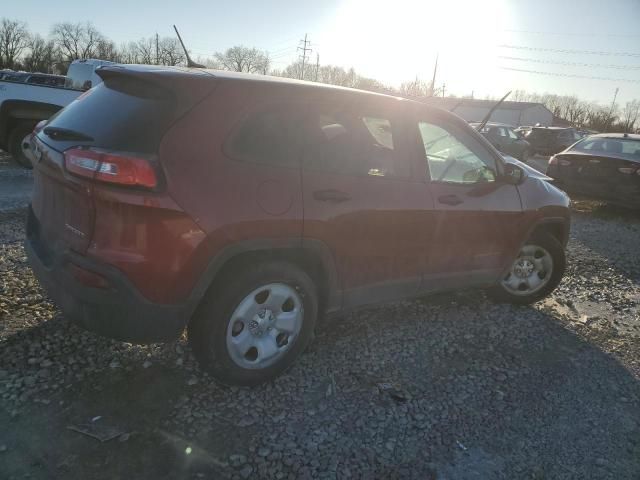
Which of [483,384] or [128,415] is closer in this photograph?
[128,415]

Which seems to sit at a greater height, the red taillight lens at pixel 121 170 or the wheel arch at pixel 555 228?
the red taillight lens at pixel 121 170

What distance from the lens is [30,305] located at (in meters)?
3.49

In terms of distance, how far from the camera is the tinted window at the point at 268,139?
2.51 metres

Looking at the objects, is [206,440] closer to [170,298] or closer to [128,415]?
[128,415]

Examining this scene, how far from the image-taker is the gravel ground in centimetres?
231

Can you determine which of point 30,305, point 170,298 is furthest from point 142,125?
point 30,305

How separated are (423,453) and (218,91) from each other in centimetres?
218

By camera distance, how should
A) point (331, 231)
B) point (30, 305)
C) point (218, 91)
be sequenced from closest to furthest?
point (218, 91), point (331, 231), point (30, 305)

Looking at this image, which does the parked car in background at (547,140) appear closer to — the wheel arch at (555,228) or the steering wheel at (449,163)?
the wheel arch at (555,228)

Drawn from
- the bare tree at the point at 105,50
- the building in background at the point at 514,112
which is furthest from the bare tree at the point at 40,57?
the building in background at the point at 514,112

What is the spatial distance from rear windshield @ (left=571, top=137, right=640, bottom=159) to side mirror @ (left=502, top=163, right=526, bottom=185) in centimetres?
669

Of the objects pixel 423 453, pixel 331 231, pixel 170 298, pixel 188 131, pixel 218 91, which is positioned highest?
pixel 218 91

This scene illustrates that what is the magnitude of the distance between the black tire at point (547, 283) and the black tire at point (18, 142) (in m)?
8.53

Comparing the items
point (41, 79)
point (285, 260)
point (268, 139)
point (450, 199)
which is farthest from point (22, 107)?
point (450, 199)
